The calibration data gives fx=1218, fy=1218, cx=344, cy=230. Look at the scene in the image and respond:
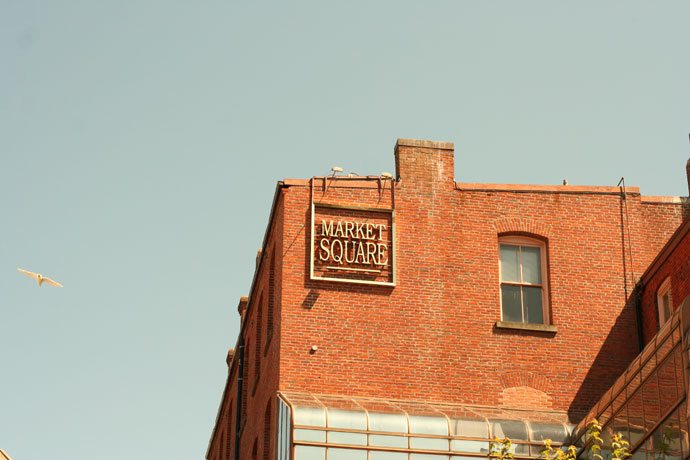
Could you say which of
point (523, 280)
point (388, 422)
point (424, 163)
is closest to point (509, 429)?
point (388, 422)

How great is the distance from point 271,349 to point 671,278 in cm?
970

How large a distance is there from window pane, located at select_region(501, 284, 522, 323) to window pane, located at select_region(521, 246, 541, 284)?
42cm

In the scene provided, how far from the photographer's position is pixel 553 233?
3070 cm

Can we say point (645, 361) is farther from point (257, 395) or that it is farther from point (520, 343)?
point (257, 395)

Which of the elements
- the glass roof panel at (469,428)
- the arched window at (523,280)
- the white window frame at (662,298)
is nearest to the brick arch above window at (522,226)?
the arched window at (523,280)

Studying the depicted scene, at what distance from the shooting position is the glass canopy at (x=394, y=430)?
26.4 meters

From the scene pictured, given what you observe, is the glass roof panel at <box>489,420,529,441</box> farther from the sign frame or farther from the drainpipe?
→ the drainpipe

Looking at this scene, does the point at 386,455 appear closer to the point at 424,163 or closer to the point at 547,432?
the point at 547,432

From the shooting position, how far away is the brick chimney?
100ft

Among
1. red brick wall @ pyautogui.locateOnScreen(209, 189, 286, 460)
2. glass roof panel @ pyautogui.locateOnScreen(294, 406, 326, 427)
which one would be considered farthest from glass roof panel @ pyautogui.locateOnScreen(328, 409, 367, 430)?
red brick wall @ pyautogui.locateOnScreen(209, 189, 286, 460)

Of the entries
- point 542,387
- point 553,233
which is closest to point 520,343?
point 542,387

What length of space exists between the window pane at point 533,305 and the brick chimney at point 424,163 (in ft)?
10.7

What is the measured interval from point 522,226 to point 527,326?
2648 millimetres

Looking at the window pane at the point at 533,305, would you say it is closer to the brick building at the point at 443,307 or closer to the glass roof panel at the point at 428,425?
the brick building at the point at 443,307
